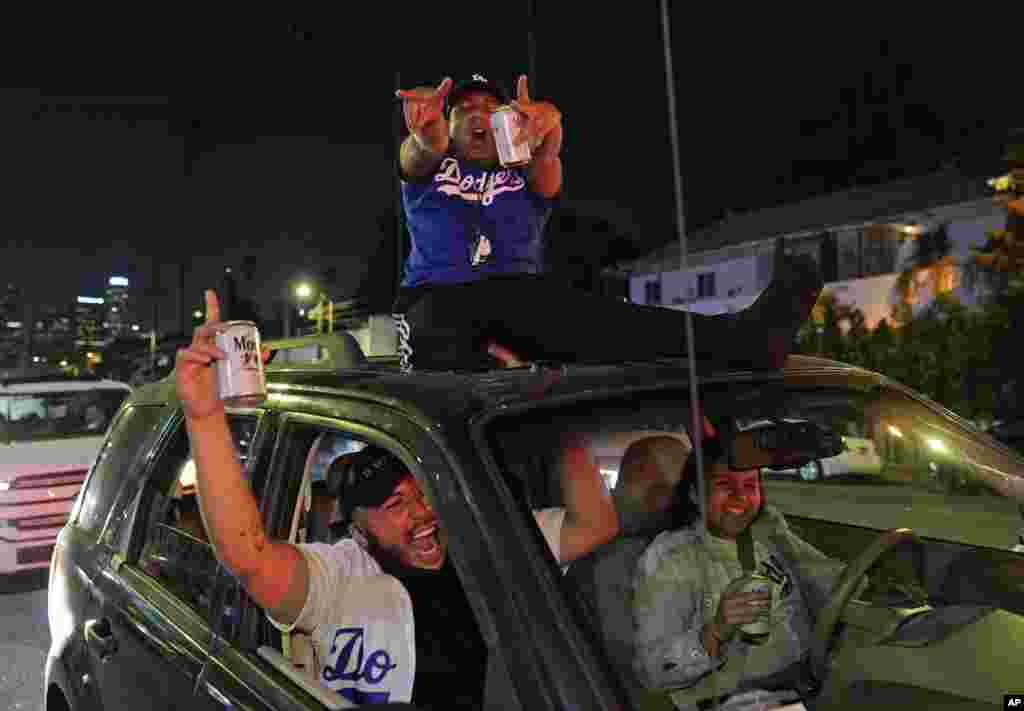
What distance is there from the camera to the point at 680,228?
1960 mm

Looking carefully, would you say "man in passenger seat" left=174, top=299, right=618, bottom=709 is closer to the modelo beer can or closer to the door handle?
the modelo beer can

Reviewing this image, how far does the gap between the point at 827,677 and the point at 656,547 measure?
60 cm

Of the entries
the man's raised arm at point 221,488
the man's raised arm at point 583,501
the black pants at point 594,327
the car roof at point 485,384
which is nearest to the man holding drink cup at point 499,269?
the black pants at point 594,327

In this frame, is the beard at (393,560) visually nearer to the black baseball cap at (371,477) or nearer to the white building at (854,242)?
the black baseball cap at (371,477)

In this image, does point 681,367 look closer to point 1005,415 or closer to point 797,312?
point 797,312

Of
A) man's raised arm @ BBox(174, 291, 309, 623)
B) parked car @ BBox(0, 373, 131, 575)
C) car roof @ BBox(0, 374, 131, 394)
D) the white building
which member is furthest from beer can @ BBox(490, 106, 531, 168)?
the white building

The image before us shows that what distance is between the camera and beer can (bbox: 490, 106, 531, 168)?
8.73ft

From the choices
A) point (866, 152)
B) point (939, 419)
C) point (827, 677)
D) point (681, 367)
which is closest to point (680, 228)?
point (681, 367)

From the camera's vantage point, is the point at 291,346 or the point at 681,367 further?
the point at 291,346

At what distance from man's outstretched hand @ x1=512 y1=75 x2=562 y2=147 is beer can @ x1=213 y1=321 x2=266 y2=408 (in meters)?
1.20

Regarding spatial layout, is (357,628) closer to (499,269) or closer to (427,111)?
(499,269)

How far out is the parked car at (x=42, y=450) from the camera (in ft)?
25.3

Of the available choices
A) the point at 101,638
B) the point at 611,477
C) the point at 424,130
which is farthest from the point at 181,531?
the point at 424,130

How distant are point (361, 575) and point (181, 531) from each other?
0.76 m
